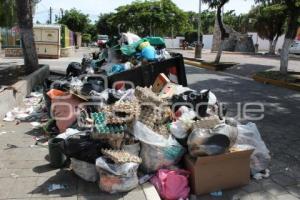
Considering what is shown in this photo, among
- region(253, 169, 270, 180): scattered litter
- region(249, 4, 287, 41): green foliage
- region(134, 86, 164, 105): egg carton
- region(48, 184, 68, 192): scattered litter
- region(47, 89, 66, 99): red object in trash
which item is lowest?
region(253, 169, 270, 180): scattered litter

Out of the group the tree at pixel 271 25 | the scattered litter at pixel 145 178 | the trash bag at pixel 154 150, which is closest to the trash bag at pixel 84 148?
the trash bag at pixel 154 150

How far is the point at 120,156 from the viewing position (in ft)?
13.1

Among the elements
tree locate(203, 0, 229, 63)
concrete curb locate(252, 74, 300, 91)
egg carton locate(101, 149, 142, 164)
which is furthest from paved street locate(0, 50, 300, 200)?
tree locate(203, 0, 229, 63)

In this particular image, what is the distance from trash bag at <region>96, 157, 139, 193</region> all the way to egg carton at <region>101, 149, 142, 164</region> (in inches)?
1.8

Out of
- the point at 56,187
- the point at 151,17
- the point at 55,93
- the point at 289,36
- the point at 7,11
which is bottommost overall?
the point at 56,187

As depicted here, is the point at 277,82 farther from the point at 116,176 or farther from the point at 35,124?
the point at 116,176

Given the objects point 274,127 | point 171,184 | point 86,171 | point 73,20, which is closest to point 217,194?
point 171,184

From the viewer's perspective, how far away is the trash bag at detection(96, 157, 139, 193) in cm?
390

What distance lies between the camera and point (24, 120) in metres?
6.85

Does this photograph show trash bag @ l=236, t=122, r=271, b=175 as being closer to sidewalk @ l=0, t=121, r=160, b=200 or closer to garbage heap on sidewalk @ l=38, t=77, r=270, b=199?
garbage heap on sidewalk @ l=38, t=77, r=270, b=199

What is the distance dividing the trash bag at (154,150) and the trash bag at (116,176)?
37 centimetres

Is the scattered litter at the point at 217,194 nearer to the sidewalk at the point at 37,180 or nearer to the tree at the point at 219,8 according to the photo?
the sidewalk at the point at 37,180

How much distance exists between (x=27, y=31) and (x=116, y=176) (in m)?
8.59

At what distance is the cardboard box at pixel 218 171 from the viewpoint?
4.20 metres
